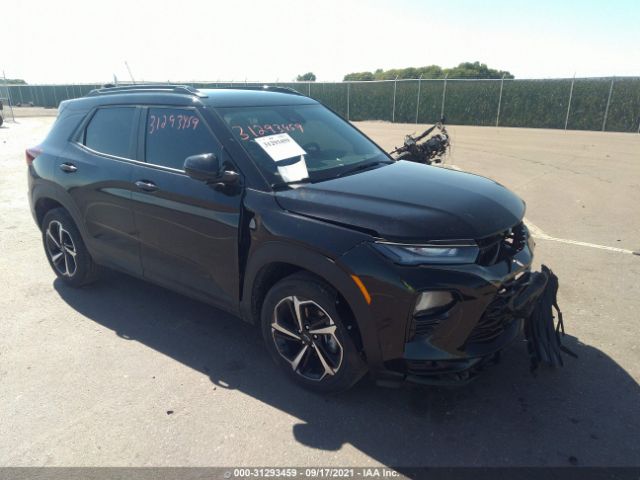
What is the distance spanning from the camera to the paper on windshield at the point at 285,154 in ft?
10.6

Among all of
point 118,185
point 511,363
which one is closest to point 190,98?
point 118,185

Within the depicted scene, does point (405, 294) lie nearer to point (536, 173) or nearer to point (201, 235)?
point (201, 235)

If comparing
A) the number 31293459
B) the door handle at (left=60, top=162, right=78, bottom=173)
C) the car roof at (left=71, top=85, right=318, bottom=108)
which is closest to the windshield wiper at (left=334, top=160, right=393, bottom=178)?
the car roof at (left=71, top=85, right=318, bottom=108)

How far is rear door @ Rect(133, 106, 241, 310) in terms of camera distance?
130 inches

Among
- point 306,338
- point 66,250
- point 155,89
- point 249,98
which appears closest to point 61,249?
point 66,250

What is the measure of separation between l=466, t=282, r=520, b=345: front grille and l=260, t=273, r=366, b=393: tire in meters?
0.68

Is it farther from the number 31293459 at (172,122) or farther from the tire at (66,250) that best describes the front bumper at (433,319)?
the tire at (66,250)

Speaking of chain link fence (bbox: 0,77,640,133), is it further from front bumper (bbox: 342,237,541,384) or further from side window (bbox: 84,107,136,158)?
front bumper (bbox: 342,237,541,384)

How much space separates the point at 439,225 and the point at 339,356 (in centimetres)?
99

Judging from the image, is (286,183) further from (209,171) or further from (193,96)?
(193,96)

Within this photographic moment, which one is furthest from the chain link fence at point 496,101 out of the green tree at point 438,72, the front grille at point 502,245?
the green tree at point 438,72

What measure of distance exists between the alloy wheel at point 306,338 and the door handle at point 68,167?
2516 mm

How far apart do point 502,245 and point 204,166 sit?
1.89m

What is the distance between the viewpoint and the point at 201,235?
3.40 meters
